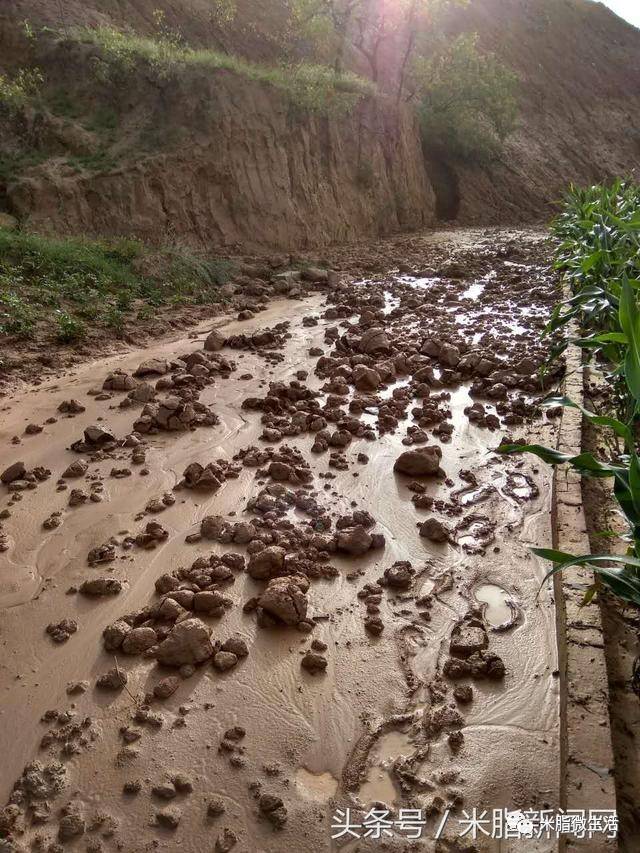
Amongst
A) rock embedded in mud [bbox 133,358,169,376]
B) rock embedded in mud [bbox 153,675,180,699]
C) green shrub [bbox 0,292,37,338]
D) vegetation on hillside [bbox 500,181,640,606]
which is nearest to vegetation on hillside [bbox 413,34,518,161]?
vegetation on hillside [bbox 500,181,640,606]

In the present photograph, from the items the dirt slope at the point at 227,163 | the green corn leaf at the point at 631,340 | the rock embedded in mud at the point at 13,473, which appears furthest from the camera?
the dirt slope at the point at 227,163

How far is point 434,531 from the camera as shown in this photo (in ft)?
11.2

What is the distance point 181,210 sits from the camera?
10.6 meters

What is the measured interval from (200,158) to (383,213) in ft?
21.2

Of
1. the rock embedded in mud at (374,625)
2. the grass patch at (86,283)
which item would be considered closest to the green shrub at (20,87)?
the grass patch at (86,283)

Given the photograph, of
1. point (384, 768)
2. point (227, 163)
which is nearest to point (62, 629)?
point (384, 768)

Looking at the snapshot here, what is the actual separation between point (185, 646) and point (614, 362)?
10.1 ft

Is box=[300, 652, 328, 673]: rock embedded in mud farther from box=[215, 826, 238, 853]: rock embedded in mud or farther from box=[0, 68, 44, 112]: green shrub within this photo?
box=[0, 68, 44, 112]: green shrub

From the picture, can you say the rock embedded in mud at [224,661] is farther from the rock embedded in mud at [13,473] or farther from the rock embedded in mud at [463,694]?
the rock embedded in mud at [13,473]

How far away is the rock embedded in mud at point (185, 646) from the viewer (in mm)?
2537

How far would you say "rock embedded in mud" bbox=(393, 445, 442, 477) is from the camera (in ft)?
13.3

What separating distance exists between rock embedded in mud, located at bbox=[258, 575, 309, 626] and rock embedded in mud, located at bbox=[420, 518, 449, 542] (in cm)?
94

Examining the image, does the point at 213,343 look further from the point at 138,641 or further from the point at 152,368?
the point at 138,641

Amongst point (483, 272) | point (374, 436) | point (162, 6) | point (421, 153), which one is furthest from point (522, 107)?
point (374, 436)
